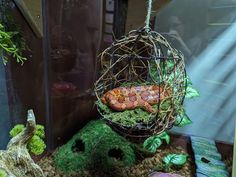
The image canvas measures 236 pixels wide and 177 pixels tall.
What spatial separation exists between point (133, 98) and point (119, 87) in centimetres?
16

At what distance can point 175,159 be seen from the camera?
5.53 ft

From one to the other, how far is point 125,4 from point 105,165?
1166 millimetres

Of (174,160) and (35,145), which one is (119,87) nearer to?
(35,145)

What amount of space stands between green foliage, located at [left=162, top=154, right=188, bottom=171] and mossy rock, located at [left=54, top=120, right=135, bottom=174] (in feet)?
0.74

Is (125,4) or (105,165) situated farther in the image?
(125,4)

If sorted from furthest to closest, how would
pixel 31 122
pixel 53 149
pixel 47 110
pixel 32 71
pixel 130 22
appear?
1. pixel 130 22
2. pixel 53 149
3. pixel 47 110
4. pixel 32 71
5. pixel 31 122

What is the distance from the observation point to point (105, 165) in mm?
1638

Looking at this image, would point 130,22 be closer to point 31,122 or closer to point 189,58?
point 189,58

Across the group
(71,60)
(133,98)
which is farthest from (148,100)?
(71,60)

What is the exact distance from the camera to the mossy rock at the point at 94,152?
163 cm

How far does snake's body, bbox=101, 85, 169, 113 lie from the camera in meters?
1.22

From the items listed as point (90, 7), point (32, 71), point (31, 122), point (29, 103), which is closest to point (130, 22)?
point (90, 7)

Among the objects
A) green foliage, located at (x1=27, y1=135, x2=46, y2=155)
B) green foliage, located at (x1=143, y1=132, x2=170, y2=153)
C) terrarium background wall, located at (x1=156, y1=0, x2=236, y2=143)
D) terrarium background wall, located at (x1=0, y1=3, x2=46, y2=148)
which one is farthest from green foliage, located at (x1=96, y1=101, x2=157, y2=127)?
terrarium background wall, located at (x1=156, y1=0, x2=236, y2=143)

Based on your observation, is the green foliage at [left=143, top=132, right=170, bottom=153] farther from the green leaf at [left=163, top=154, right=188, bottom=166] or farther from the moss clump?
the moss clump
